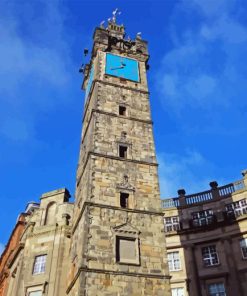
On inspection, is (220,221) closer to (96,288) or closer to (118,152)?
(118,152)

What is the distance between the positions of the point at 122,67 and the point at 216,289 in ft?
65.7

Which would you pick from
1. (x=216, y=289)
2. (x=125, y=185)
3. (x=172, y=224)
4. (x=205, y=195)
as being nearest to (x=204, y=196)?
(x=205, y=195)

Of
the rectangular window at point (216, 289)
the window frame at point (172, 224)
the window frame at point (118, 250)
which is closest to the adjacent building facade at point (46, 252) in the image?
the window frame at point (118, 250)

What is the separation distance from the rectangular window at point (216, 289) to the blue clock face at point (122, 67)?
59.2 feet

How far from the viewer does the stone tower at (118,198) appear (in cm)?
1811

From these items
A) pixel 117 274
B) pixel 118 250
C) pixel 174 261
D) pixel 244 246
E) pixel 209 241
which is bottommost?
pixel 117 274

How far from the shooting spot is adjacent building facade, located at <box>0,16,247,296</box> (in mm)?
18734

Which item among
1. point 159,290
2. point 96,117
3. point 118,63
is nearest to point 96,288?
point 159,290

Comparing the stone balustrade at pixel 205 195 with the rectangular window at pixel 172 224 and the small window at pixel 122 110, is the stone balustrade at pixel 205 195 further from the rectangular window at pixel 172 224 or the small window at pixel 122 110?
the small window at pixel 122 110

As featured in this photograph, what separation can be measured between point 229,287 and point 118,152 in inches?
546

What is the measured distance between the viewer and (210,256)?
29312mm

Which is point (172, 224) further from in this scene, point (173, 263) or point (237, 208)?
point (237, 208)

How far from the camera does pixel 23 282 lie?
80.4 feet

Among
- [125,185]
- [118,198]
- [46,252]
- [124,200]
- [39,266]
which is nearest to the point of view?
[118,198]
